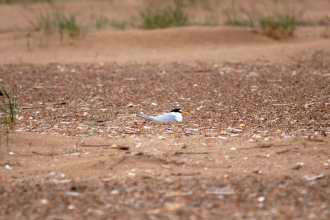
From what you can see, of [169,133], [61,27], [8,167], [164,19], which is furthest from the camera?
[164,19]

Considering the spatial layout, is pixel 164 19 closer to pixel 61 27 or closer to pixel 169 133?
pixel 61 27

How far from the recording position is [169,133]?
16.4 ft

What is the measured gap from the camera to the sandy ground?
346 cm

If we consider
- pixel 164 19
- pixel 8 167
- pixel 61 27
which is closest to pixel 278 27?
pixel 164 19

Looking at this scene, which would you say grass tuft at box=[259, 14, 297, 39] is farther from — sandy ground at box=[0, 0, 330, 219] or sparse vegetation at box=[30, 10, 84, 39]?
sparse vegetation at box=[30, 10, 84, 39]

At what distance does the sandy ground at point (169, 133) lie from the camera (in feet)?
11.4

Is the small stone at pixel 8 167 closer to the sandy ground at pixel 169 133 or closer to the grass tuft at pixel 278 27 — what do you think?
the sandy ground at pixel 169 133

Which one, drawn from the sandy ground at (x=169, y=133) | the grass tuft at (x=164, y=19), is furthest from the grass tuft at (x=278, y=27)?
the grass tuft at (x=164, y=19)

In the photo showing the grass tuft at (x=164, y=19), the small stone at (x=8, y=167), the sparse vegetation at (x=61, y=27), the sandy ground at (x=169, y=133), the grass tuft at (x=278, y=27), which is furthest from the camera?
the grass tuft at (x=164, y=19)

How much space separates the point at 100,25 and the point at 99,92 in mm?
4832

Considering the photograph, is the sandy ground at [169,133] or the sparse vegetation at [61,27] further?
the sparse vegetation at [61,27]

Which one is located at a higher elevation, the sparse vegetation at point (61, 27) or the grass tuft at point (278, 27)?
the grass tuft at point (278, 27)

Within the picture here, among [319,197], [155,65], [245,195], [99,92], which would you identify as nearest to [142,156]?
[245,195]

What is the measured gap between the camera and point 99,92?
272 inches
